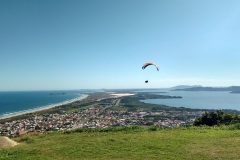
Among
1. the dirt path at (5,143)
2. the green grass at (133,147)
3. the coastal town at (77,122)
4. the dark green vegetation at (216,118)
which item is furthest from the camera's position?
the coastal town at (77,122)

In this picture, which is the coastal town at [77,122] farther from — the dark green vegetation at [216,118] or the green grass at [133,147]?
the green grass at [133,147]

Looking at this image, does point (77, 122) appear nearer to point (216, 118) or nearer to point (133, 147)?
point (216, 118)

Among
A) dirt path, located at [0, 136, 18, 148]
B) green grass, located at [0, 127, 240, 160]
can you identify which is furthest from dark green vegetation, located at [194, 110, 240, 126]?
dirt path, located at [0, 136, 18, 148]

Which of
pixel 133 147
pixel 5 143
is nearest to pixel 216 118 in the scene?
pixel 133 147

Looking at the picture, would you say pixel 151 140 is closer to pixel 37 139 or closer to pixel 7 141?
pixel 37 139

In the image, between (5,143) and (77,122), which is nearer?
(5,143)

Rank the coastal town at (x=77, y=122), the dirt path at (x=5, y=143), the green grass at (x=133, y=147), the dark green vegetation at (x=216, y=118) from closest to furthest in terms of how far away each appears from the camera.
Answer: the green grass at (x=133, y=147), the dirt path at (x=5, y=143), the dark green vegetation at (x=216, y=118), the coastal town at (x=77, y=122)

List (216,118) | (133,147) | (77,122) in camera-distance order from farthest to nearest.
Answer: (77,122) → (216,118) → (133,147)

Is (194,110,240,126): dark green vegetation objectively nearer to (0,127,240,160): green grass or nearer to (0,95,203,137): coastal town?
(0,127,240,160): green grass

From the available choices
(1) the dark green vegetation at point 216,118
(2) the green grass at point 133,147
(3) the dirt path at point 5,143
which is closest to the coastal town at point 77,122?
(1) the dark green vegetation at point 216,118
